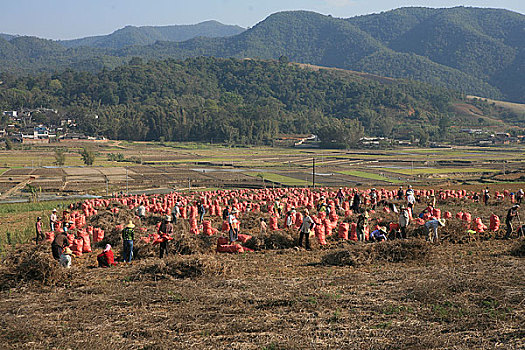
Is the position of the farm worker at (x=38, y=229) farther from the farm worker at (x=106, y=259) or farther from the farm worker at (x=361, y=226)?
the farm worker at (x=361, y=226)

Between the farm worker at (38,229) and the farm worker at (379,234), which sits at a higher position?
the farm worker at (379,234)

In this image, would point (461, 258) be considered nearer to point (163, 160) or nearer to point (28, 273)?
point (28, 273)

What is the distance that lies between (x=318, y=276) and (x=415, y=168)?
191ft

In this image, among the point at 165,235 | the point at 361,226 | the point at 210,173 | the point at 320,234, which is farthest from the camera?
the point at 210,173

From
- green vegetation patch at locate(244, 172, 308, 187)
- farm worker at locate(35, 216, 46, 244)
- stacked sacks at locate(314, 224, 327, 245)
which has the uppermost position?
stacked sacks at locate(314, 224, 327, 245)

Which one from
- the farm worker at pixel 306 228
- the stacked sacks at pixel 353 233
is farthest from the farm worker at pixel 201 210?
the farm worker at pixel 306 228

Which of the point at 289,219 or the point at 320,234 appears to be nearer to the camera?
the point at 320,234

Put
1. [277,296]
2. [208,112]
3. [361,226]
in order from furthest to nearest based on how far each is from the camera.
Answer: [208,112]
[361,226]
[277,296]

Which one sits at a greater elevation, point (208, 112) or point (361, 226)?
point (208, 112)

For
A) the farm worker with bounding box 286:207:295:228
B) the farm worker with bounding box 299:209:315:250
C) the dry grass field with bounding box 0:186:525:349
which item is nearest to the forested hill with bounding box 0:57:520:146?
the farm worker with bounding box 286:207:295:228

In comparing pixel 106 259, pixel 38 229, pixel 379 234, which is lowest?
pixel 38 229

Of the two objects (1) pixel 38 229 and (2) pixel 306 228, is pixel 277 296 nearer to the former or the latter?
(2) pixel 306 228

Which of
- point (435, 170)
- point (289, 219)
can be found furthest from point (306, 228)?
point (435, 170)

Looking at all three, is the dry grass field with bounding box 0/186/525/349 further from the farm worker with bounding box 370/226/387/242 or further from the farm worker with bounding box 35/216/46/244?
the farm worker with bounding box 35/216/46/244
